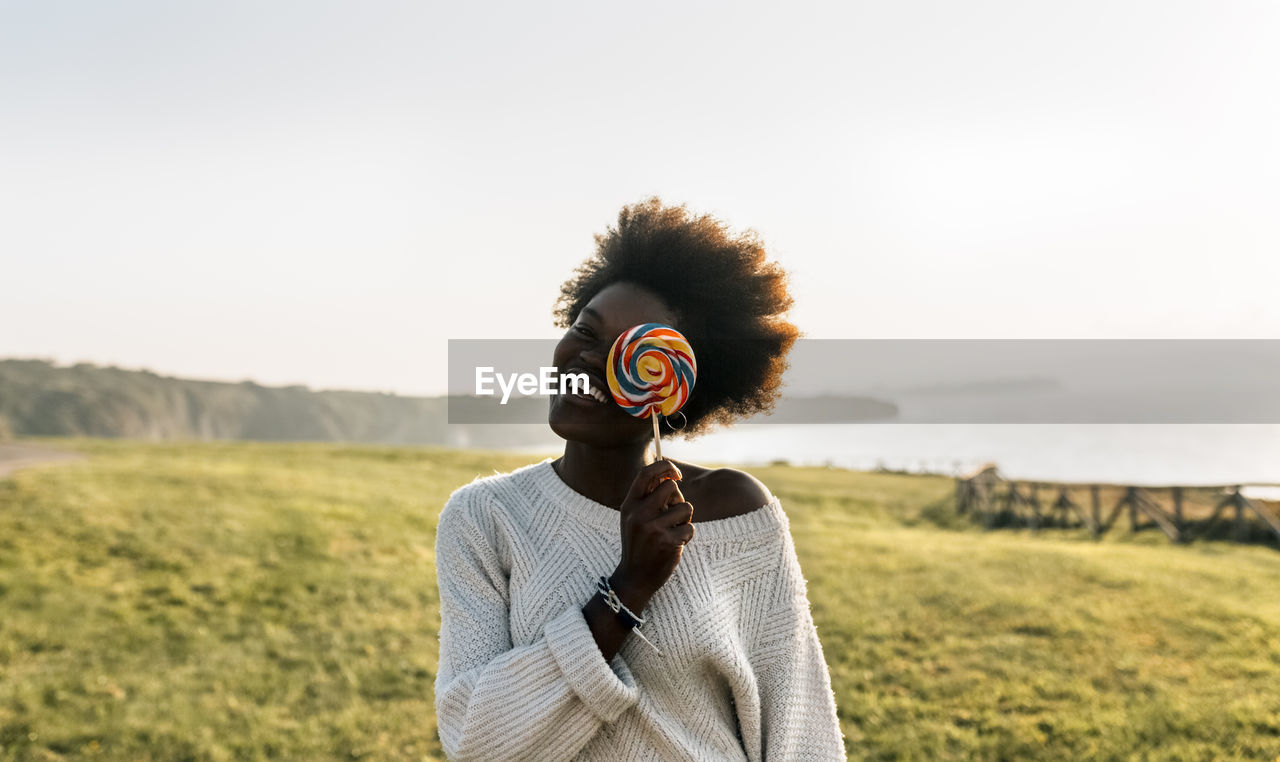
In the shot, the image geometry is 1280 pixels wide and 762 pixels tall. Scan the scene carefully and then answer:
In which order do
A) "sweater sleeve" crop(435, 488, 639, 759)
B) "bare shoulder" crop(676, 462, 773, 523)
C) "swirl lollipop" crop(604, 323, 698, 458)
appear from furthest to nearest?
"bare shoulder" crop(676, 462, 773, 523), "swirl lollipop" crop(604, 323, 698, 458), "sweater sleeve" crop(435, 488, 639, 759)

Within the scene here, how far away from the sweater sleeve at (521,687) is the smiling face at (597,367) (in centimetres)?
58

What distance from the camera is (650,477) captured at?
2621 mm

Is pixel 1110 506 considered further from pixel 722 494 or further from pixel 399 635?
pixel 722 494

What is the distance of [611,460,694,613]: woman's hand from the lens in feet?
8.50

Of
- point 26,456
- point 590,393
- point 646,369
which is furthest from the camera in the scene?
point 26,456

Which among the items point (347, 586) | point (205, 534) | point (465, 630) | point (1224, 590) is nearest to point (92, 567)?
point (205, 534)

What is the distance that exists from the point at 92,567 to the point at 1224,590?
14.9 m

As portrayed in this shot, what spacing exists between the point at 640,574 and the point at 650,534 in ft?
0.40

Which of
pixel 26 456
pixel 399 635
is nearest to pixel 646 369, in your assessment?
pixel 399 635

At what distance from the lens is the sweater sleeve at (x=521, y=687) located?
8.45 feet

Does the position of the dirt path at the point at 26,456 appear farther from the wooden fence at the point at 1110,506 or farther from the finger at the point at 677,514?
the wooden fence at the point at 1110,506

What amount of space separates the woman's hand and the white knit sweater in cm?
18

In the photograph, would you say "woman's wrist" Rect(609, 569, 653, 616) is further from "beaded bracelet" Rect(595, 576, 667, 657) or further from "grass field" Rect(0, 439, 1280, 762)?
"grass field" Rect(0, 439, 1280, 762)

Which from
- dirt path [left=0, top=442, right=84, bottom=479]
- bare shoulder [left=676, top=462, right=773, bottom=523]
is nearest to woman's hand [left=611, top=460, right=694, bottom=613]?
bare shoulder [left=676, top=462, right=773, bottom=523]
